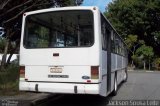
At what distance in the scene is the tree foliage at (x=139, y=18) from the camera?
183ft

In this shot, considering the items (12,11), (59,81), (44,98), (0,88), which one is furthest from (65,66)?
(12,11)

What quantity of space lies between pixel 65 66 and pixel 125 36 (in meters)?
47.9

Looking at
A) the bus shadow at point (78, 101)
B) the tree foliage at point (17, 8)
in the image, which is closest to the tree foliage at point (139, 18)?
the tree foliage at point (17, 8)

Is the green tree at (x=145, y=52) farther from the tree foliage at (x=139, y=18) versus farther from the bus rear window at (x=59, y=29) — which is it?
the bus rear window at (x=59, y=29)

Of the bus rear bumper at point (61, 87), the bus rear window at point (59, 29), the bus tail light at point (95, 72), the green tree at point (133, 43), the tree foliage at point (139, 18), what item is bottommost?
the bus rear bumper at point (61, 87)

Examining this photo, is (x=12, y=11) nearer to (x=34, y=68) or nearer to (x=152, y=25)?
(x=34, y=68)

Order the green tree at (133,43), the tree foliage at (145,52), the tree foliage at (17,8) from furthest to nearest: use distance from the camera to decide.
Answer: the green tree at (133,43) → the tree foliage at (145,52) → the tree foliage at (17,8)

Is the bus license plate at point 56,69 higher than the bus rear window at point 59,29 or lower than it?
lower

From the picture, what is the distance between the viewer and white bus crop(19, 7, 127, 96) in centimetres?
1106

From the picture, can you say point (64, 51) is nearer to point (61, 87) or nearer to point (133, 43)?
point (61, 87)

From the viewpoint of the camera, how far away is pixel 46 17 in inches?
478

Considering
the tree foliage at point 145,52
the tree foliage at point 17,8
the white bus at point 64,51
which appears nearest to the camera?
the white bus at point 64,51

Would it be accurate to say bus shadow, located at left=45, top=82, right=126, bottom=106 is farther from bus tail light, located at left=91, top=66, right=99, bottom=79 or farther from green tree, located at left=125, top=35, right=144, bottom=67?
green tree, located at left=125, top=35, right=144, bottom=67

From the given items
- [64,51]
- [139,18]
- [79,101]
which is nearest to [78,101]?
[79,101]
